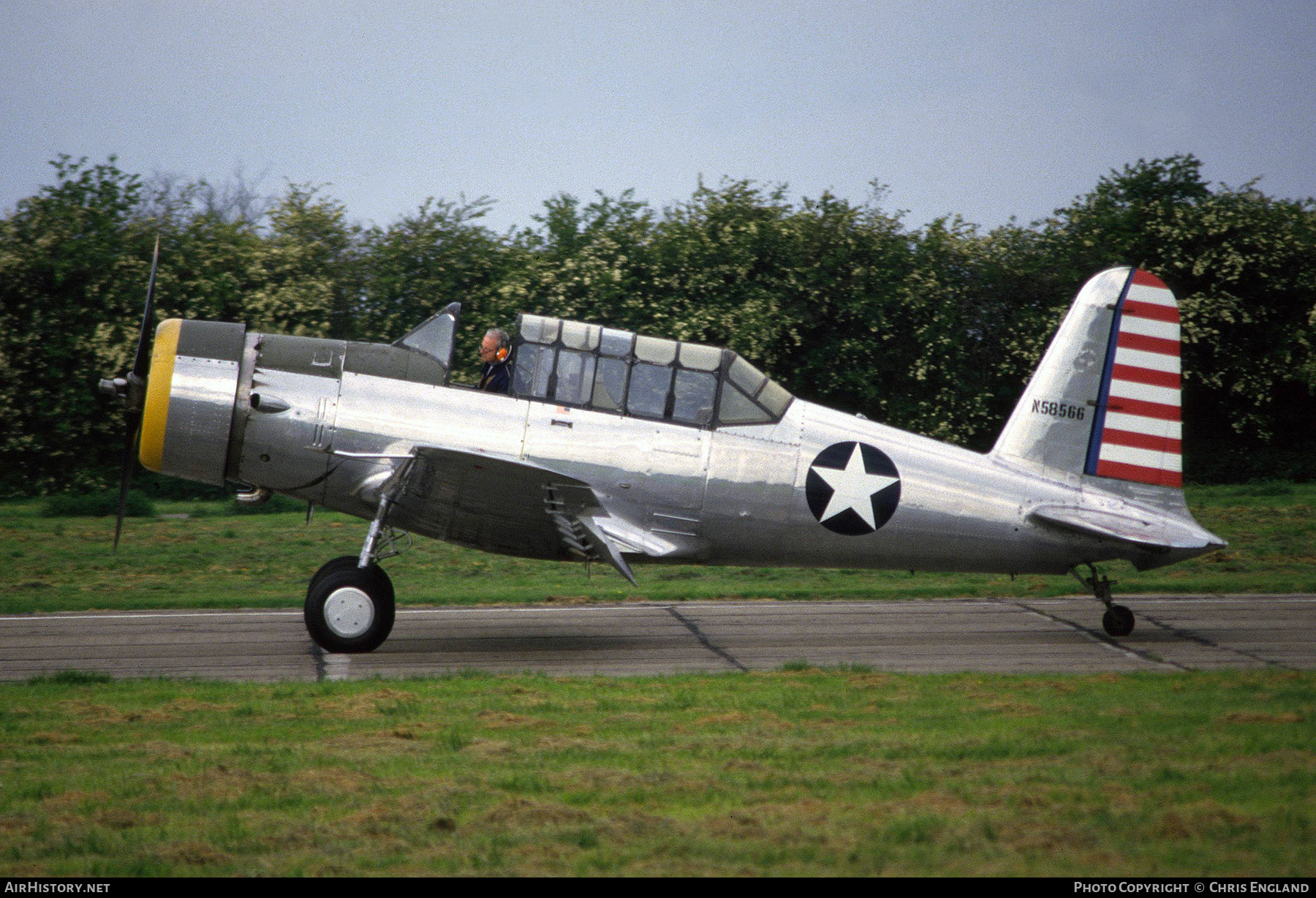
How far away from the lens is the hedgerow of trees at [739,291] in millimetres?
20297

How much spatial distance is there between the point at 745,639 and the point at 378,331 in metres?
13.1

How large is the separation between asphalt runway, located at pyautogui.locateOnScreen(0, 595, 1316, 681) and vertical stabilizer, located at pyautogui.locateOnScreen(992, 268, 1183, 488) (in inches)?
68.2

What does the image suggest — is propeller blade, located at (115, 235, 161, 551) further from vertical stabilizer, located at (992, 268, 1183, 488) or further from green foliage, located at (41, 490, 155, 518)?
green foliage, located at (41, 490, 155, 518)

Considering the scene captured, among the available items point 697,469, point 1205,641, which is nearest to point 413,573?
point 697,469

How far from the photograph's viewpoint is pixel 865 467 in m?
10.6

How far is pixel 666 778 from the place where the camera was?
5977 mm

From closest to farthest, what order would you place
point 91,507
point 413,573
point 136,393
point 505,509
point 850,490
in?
point 505,509 → point 136,393 → point 850,490 → point 413,573 → point 91,507

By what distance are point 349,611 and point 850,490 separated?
4638 millimetres

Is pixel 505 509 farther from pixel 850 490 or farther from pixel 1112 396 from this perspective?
pixel 1112 396

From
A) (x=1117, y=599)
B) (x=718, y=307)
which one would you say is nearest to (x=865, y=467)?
(x=1117, y=599)

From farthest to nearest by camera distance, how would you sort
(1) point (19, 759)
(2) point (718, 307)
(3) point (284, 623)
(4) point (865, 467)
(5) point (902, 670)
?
(2) point (718, 307)
(3) point (284, 623)
(4) point (865, 467)
(5) point (902, 670)
(1) point (19, 759)

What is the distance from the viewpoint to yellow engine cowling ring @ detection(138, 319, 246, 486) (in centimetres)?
982

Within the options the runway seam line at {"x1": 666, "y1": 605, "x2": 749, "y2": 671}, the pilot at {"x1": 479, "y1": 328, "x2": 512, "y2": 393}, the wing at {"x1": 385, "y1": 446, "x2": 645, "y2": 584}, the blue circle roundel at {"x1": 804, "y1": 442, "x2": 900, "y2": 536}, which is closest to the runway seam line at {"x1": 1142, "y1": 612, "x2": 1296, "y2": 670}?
the blue circle roundel at {"x1": 804, "y1": 442, "x2": 900, "y2": 536}
